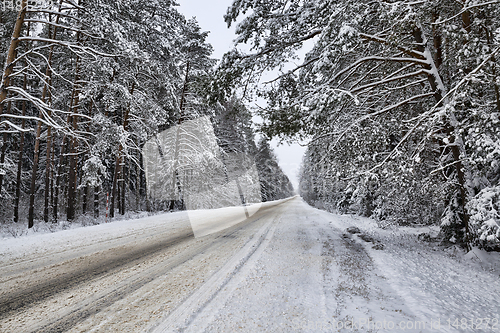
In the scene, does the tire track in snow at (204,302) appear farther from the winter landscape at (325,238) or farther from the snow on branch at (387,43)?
the snow on branch at (387,43)

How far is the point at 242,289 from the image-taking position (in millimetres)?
3381

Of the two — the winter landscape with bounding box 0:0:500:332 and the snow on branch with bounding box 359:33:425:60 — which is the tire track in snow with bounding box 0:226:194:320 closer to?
the winter landscape with bounding box 0:0:500:332

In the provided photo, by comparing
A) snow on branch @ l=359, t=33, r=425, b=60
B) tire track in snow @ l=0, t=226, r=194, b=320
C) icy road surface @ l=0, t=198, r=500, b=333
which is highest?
snow on branch @ l=359, t=33, r=425, b=60

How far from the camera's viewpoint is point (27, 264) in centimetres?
472

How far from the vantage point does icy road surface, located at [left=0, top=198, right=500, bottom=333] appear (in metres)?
2.55

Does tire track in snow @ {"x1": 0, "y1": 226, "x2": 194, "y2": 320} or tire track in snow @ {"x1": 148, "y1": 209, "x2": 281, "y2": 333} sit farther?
tire track in snow @ {"x1": 0, "y1": 226, "x2": 194, "y2": 320}

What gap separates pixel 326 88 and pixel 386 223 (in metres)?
7.14

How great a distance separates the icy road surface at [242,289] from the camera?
2.55 m

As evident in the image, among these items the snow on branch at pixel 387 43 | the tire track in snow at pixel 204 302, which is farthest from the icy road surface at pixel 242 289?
the snow on branch at pixel 387 43

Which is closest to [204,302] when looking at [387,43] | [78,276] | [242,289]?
[242,289]

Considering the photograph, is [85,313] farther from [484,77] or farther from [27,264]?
[484,77]

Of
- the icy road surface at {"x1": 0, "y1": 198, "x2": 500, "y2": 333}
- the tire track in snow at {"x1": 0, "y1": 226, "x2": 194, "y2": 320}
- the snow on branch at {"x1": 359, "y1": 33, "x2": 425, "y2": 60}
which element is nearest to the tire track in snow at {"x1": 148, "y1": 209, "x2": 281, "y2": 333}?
the icy road surface at {"x1": 0, "y1": 198, "x2": 500, "y2": 333}

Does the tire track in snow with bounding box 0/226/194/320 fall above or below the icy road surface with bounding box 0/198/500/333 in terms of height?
above

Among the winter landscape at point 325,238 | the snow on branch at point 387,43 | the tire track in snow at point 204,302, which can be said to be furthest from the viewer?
the snow on branch at point 387,43
